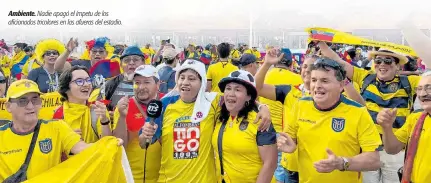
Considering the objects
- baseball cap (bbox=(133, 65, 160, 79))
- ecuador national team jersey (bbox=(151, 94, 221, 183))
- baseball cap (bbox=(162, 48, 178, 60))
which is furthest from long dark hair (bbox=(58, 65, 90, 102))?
baseball cap (bbox=(162, 48, 178, 60))

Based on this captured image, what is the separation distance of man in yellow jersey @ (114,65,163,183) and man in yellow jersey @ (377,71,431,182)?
1882mm

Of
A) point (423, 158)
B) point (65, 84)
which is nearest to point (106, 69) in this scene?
point (65, 84)

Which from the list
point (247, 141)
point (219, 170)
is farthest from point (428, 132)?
point (219, 170)

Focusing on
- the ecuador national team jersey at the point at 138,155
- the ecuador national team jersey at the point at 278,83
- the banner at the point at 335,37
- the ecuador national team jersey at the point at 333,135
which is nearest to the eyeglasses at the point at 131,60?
the ecuador national team jersey at the point at 278,83

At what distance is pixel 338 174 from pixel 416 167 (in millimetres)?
588

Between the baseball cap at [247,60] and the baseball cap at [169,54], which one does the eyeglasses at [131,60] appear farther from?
the baseball cap at [247,60]

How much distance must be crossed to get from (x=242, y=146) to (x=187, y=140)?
0.49 meters

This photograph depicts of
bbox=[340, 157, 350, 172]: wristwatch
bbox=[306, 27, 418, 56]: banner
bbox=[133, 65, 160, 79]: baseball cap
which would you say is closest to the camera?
bbox=[340, 157, 350, 172]: wristwatch

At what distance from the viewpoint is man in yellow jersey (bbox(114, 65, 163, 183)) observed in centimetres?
402

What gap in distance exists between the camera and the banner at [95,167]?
3373 millimetres

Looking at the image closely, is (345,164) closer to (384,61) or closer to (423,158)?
(423,158)

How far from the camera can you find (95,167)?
136 inches

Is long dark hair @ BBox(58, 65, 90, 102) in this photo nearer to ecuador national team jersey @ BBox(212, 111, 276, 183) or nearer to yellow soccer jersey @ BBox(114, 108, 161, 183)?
yellow soccer jersey @ BBox(114, 108, 161, 183)

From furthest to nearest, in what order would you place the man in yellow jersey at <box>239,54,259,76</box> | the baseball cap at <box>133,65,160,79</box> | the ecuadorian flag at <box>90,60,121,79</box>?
1. the man in yellow jersey at <box>239,54,259,76</box>
2. the ecuadorian flag at <box>90,60,121,79</box>
3. the baseball cap at <box>133,65,160,79</box>
